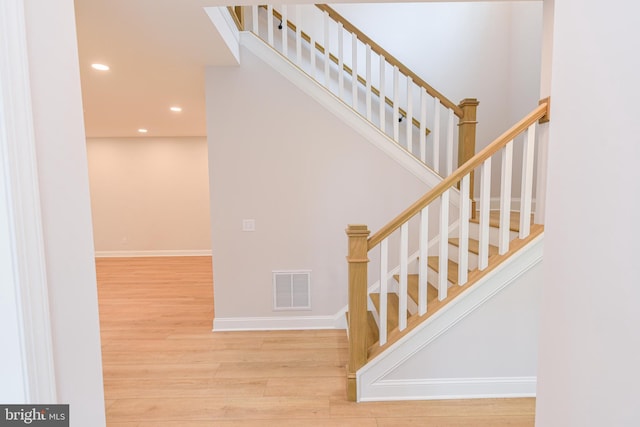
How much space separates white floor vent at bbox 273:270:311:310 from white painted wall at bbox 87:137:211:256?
3.84 m

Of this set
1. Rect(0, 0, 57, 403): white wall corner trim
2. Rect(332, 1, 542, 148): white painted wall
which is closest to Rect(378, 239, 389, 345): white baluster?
Rect(0, 0, 57, 403): white wall corner trim

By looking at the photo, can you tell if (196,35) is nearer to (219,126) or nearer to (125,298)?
(219,126)

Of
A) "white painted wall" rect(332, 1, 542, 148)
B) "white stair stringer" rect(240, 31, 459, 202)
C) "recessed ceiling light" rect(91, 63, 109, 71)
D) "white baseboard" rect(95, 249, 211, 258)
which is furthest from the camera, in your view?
"white baseboard" rect(95, 249, 211, 258)


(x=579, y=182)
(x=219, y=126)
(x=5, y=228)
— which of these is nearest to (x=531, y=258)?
(x=579, y=182)

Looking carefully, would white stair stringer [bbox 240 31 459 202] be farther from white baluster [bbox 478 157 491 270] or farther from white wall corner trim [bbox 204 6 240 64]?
white baluster [bbox 478 157 491 270]

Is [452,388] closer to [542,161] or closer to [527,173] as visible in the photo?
[527,173]

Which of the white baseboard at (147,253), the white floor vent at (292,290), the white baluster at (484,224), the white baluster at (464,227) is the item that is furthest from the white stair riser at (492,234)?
the white baseboard at (147,253)

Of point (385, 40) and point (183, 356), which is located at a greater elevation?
point (385, 40)

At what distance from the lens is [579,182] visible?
0.81 m

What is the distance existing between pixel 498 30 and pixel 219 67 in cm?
341

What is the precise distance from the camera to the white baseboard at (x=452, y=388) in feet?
7.28

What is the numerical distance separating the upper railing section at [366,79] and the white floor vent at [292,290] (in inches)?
64.4

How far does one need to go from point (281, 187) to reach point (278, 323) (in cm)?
138

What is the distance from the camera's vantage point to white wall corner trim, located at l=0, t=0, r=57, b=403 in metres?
0.71
